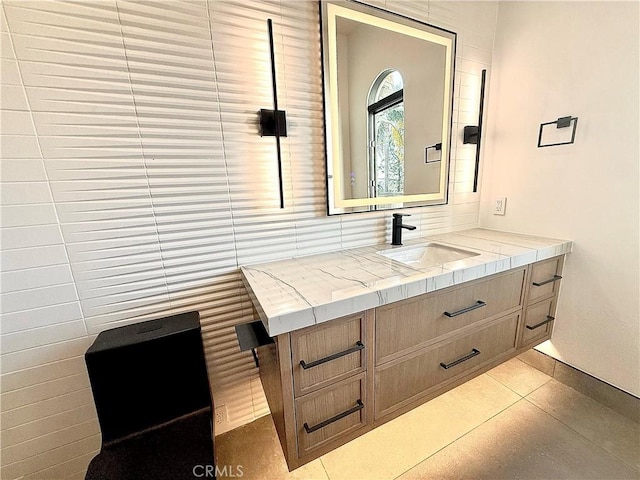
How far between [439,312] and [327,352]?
52 cm

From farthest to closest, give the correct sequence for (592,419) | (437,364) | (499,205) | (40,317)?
(499,205), (592,419), (437,364), (40,317)

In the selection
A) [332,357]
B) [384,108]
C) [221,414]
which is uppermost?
[384,108]

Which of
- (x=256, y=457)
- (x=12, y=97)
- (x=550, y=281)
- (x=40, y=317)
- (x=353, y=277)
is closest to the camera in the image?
(x=12, y=97)

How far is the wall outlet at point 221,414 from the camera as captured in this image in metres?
1.34

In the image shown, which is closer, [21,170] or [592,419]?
[21,170]

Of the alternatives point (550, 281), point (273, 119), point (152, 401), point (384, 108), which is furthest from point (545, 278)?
point (152, 401)

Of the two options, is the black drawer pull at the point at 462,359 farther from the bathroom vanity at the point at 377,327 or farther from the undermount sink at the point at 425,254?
the undermount sink at the point at 425,254

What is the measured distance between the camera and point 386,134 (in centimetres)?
144

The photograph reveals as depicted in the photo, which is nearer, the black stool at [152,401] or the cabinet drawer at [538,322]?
the black stool at [152,401]

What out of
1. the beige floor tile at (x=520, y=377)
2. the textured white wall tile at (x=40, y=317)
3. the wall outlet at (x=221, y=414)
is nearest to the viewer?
the textured white wall tile at (x=40, y=317)

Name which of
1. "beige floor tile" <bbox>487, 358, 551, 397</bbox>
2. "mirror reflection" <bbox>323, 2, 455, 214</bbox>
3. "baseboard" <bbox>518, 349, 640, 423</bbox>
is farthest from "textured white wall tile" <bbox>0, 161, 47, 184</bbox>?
"baseboard" <bbox>518, 349, 640, 423</bbox>

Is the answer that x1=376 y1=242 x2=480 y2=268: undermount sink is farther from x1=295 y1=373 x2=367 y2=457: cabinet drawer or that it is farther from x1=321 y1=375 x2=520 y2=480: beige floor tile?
x1=321 y1=375 x2=520 y2=480: beige floor tile

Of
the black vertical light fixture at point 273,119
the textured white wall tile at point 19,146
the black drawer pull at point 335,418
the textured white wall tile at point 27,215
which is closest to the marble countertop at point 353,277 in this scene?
the black drawer pull at point 335,418

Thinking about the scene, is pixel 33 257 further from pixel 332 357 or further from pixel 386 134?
pixel 386 134
